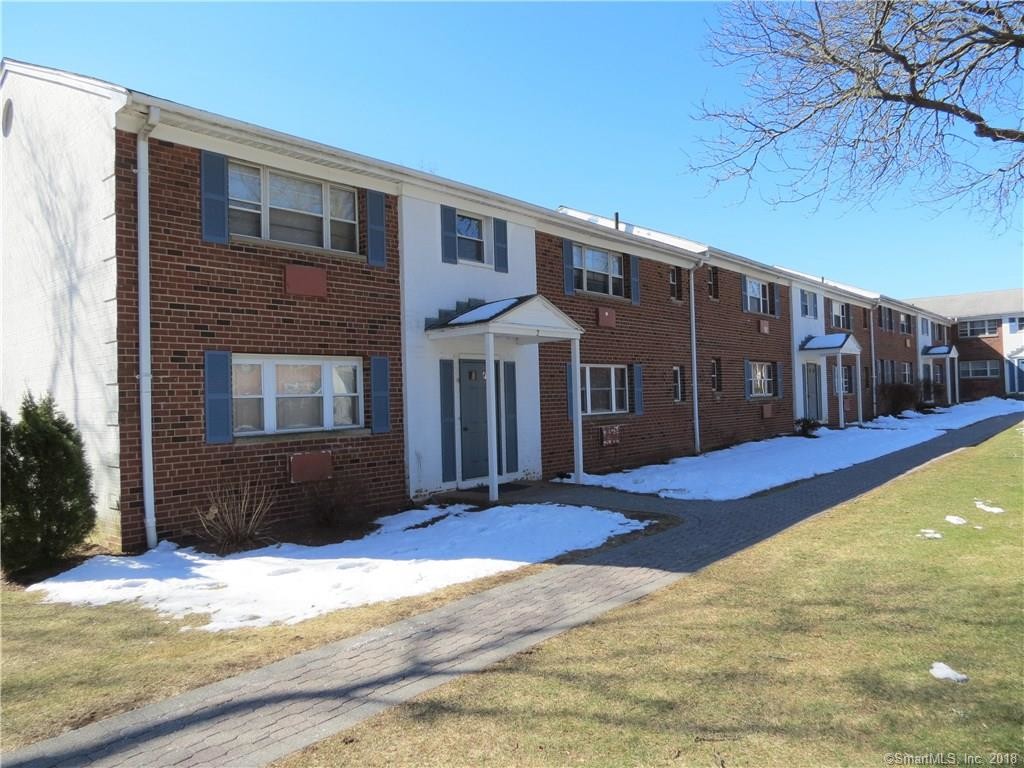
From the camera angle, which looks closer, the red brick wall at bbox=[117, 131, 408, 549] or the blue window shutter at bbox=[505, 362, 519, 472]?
the red brick wall at bbox=[117, 131, 408, 549]

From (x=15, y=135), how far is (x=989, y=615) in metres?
14.0

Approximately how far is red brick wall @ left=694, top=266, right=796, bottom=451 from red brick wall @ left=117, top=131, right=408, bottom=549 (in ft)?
37.3

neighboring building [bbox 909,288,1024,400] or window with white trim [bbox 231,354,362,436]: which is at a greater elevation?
neighboring building [bbox 909,288,1024,400]

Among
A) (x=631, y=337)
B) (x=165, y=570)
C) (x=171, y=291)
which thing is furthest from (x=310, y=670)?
(x=631, y=337)

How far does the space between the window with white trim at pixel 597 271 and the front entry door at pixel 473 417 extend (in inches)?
148

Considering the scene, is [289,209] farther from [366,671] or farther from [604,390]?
[604,390]

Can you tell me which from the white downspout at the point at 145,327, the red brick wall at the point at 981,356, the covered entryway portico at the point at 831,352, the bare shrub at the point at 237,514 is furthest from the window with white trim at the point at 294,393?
the red brick wall at the point at 981,356

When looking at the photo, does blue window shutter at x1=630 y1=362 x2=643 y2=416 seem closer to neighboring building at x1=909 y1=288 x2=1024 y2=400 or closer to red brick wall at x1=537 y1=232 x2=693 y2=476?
red brick wall at x1=537 y1=232 x2=693 y2=476

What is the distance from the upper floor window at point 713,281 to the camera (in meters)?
19.7

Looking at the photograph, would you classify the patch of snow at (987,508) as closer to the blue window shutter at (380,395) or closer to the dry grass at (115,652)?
the dry grass at (115,652)

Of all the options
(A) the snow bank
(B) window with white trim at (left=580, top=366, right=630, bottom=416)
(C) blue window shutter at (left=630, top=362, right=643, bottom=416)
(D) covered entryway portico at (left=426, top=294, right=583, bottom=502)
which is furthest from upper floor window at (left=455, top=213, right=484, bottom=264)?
(C) blue window shutter at (left=630, top=362, right=643, bottom=416)

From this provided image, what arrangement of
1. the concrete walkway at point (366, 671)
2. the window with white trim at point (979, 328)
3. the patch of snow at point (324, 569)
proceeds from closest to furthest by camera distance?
the concrete walkway at point (366, 671) → the patch of snow at point (324, 569) → the window with white trim at point (979, 328)

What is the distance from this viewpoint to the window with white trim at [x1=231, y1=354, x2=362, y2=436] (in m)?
9.14

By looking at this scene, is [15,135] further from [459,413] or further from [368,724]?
[368,724]
